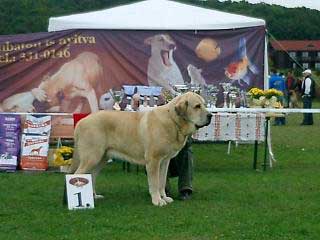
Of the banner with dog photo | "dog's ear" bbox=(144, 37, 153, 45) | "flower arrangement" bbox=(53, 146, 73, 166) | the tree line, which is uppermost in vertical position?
the tree line

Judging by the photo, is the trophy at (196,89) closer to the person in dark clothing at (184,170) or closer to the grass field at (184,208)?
the grass field at (184,208)

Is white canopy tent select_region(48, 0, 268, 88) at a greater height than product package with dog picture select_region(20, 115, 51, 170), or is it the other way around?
white canopy tent select_region(48, 0, 268, 88)

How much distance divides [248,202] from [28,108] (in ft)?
19.5

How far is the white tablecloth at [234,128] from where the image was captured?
31.8 ft

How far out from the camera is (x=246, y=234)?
5.82 meters

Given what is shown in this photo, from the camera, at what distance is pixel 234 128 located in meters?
9.79

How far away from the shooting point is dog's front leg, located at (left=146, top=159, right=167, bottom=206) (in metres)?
7.09

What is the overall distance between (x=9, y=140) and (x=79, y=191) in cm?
372

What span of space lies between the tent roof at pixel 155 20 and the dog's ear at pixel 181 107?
565cm

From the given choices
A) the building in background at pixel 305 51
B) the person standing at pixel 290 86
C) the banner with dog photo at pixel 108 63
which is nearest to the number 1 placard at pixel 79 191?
the banner with dog photo at pixel 108 63

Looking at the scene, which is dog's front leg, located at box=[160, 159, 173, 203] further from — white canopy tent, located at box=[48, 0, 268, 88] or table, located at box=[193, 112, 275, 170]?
white canopy tent, located at box=[48, 0, 268, 88]

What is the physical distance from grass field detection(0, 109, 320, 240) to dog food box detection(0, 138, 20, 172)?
55cm

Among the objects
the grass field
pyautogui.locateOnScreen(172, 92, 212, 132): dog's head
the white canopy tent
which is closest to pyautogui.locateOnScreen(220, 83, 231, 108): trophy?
the white canopy tent

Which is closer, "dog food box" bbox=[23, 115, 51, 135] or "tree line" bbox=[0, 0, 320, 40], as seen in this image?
"dog food box" bbox=[23, 115, 51, 135]
